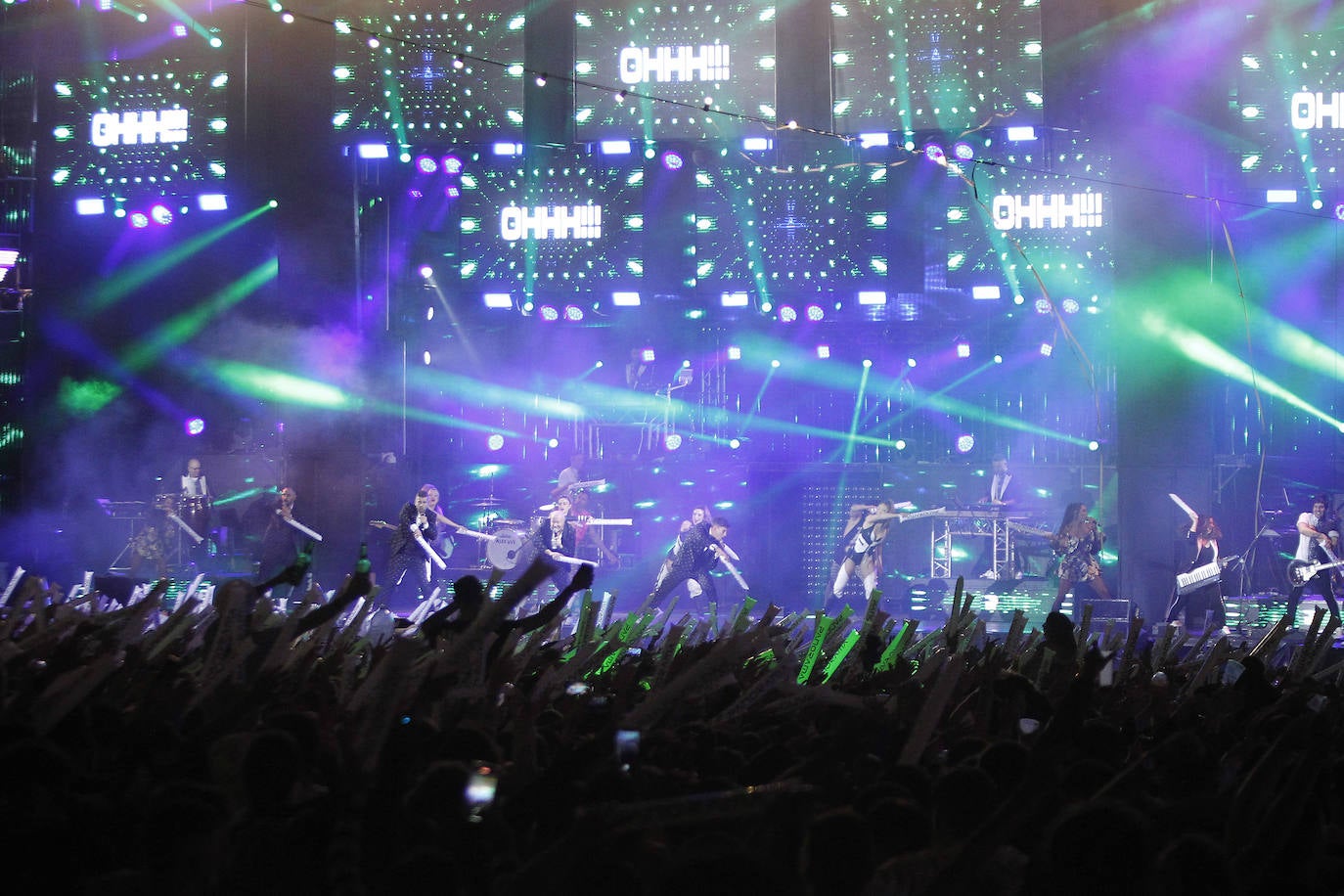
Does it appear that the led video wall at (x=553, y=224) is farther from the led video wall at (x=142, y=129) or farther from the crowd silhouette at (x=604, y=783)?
the crowd silhouette at (x=604, y=783)

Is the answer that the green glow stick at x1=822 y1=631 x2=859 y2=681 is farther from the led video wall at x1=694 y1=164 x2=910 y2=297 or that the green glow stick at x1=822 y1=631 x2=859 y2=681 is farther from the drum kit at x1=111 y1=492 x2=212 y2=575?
the drum kit at x1=111 y1=492 x2=212 y2=575

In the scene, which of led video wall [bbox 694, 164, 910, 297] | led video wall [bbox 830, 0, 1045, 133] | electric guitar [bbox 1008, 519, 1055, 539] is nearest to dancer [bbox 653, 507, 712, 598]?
led video wall [bbox 694, 164, 910, 297]

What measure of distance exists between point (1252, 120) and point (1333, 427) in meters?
3.68

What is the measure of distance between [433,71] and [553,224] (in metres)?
2.18

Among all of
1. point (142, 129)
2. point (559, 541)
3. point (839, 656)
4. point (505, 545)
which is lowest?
point (505, 545)

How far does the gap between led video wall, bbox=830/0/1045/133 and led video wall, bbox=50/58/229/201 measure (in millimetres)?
7390

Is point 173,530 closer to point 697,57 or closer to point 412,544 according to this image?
point 412,544

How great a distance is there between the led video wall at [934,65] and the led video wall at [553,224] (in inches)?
106

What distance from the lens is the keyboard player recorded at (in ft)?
37.0

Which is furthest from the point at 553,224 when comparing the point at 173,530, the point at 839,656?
the point at 839,656

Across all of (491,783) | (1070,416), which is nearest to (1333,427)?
(1070,416)

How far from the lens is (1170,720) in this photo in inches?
34.8

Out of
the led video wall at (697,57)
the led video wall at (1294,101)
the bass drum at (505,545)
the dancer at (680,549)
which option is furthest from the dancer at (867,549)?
the led video wall at (1294,101)

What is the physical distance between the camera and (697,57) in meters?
13.0
